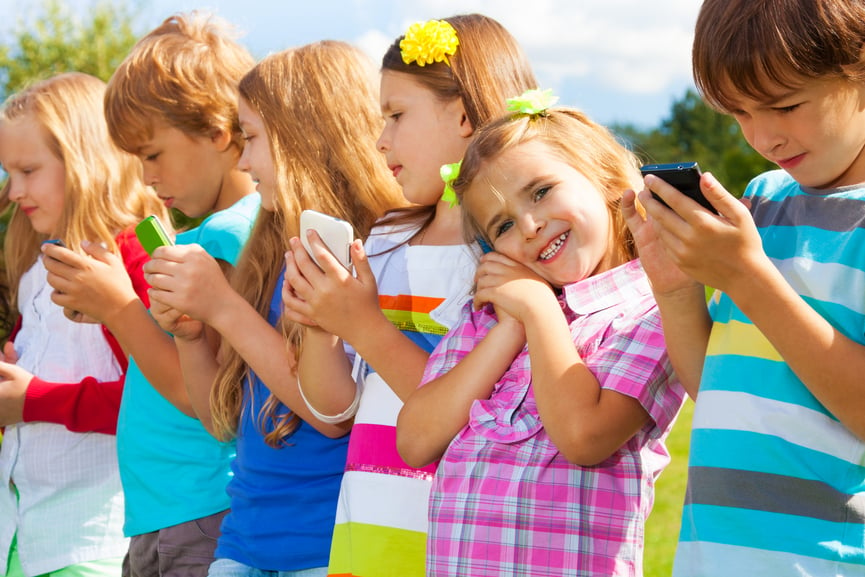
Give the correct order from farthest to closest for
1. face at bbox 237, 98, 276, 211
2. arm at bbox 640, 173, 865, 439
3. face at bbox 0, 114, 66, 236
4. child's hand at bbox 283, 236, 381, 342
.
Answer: face at bbox 0, 114, 66, 236 < face at bbox 237, 98, 276, 211 < child's hand at bbox 283, 236, 381, 342 < arm at bbox 640, 173, 865, 439

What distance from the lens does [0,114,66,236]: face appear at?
4.62 metres

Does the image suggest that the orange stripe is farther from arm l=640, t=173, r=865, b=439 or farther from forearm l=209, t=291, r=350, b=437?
arm l=640, t=173, r=865, b=439

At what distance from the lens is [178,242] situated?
12.8 feet

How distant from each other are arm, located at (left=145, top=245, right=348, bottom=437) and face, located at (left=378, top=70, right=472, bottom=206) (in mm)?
690

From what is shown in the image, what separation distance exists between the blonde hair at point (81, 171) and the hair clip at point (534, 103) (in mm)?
2367

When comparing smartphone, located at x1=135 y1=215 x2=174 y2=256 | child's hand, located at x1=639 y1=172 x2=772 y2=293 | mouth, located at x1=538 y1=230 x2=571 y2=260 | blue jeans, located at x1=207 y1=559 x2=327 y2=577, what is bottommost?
blue jeans, located at x1=207 y1=559 x2=327 y2=577

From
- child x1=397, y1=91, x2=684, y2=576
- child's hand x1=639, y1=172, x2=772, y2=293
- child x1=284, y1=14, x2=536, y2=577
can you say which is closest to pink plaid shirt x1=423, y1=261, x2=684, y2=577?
child x1=397, y1=91, x2=684, y2=576

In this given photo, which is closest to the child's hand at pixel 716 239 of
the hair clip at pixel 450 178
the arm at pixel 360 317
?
the hair clip at pixel 450 178

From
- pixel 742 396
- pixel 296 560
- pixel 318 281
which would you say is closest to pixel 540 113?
pixel 318 281

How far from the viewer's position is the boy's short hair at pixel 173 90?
3973 millimetres

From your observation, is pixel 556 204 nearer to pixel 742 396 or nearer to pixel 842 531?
pixel 742 396

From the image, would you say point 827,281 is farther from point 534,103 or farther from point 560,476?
point 534,103

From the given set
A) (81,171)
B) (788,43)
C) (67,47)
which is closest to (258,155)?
(81,171)

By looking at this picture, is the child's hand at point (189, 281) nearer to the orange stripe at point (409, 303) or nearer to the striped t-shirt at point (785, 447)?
the orange stripe at point (409, 303)
